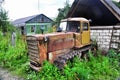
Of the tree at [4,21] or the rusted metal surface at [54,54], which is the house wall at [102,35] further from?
the tree at [4,21]

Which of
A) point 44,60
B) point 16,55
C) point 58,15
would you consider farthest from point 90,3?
point 58,15

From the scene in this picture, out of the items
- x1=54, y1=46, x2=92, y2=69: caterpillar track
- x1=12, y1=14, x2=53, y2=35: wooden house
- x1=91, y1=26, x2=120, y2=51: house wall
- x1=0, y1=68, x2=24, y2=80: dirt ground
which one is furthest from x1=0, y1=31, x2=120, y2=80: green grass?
x1=12, y1=14, x2=53, y2=35: wooden house

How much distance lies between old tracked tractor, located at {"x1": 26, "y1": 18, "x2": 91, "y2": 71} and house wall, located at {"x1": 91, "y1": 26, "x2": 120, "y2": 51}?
1.89 metres

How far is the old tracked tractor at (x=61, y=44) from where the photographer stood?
26.2 feet

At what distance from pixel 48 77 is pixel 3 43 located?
262 inches

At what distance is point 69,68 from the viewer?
7.86m

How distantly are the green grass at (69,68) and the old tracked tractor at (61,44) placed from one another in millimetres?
309

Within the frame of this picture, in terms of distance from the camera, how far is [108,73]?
8617mm

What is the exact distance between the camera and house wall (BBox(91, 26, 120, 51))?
1154cm

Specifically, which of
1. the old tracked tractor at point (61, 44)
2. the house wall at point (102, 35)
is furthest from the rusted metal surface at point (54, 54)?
the house wall at point (102, 35)

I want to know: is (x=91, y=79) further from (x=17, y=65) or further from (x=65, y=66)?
(x=17, y=65)

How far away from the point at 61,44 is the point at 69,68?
1.31m

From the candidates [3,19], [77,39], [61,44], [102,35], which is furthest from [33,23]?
[61,44]

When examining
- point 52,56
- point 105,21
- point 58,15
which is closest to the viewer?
point 52,56
